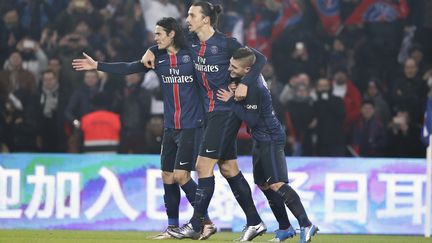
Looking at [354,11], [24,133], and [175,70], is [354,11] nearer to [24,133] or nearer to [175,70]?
[24,133]

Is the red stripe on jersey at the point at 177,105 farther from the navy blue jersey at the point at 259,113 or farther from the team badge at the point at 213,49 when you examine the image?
the navy blue jersey at the point at 259,113

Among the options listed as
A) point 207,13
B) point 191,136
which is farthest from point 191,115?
point 207,13

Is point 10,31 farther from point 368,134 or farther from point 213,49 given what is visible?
point 213,49

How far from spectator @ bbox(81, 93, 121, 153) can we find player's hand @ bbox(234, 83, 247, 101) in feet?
20.1

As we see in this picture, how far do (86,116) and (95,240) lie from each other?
527cm

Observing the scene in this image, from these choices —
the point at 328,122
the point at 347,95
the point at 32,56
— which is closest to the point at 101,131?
the point at 32,56

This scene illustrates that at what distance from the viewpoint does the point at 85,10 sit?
20.4 m

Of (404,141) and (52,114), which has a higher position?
(52,114)

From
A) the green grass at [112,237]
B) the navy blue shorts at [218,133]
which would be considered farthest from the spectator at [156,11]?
the navy blue shorts at [218,133]

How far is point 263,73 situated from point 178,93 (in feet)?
21.5

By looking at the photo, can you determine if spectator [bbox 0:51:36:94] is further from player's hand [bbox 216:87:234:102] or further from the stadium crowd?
player's hand [bbox 216:87:234:102]

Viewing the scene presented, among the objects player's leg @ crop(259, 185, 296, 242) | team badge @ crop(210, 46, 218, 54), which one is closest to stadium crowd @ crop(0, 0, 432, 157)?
player's leg @ crop(259, 185, 296, 242)

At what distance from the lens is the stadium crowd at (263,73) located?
19344 mm

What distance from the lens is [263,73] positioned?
64.8 feet
